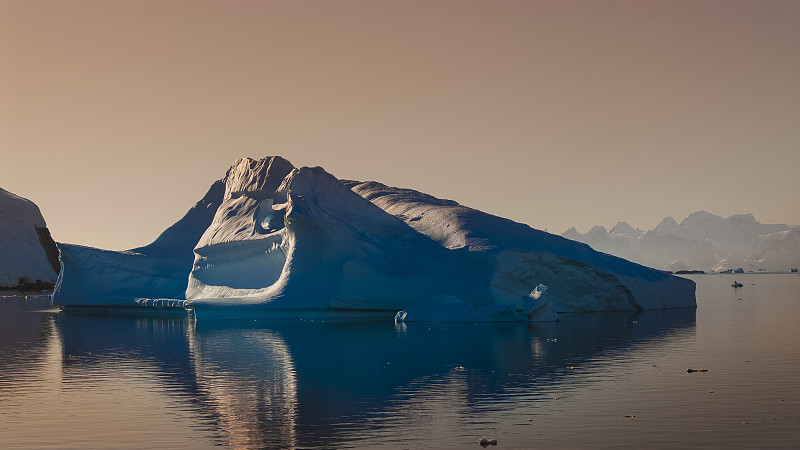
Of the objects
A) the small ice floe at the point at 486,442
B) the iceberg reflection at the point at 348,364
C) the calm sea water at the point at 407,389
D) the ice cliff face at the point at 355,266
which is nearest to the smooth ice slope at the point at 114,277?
the ice cliff face at the point at 355,266

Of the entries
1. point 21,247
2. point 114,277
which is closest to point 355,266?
point 114,277

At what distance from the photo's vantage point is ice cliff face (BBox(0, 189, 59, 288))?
108250 millimetres

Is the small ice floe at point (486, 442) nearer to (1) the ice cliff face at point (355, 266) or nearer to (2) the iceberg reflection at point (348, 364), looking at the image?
(2) the iceberg reflection at point (348, 364)

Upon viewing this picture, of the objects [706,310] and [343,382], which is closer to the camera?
[343,382]

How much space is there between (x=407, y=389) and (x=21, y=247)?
99.6 m

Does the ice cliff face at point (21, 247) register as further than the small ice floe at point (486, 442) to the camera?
Yes

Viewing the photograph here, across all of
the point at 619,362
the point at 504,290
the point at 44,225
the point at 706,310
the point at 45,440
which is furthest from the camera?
the point at 44,225

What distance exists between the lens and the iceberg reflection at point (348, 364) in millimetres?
18047

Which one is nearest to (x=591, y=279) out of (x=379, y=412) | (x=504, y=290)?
(x=504, y=290)

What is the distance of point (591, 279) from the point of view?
50.4 meters

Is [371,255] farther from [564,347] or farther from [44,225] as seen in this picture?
[44,225]

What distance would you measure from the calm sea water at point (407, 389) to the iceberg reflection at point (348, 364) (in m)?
0.08

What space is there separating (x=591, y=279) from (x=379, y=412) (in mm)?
33777

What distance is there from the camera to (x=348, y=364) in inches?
1058
